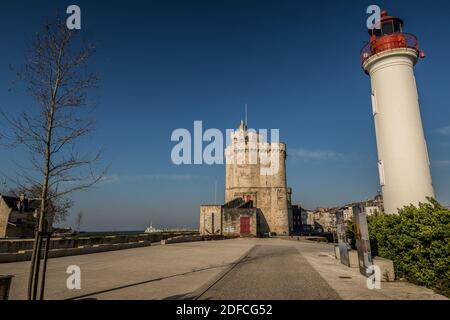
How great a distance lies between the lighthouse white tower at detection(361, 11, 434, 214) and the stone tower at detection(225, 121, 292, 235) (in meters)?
42.3

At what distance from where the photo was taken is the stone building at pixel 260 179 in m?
55.7

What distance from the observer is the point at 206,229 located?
143ft

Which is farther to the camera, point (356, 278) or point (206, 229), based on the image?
point (206, 229)

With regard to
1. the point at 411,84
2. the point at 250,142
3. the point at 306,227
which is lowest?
the point at 306,227

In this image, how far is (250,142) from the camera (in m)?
61.7

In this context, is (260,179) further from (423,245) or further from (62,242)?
(423,245)

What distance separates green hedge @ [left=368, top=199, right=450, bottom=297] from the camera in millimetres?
7457

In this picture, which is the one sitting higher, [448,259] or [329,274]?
[448,259]

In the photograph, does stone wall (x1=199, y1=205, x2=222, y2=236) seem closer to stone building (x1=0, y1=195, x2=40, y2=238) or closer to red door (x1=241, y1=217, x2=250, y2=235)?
red door (x1=241, y1=217, x2=250, y2=235)
